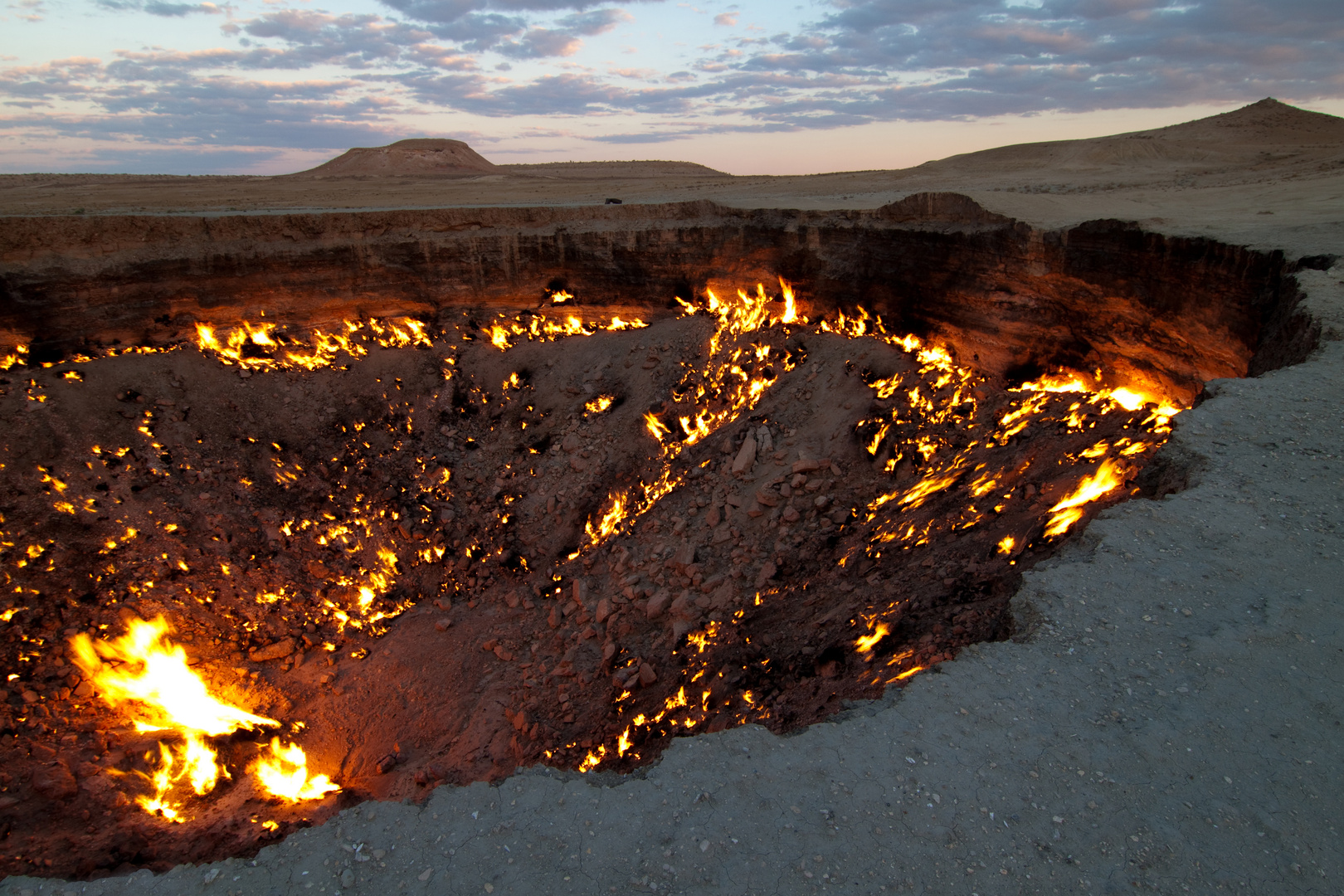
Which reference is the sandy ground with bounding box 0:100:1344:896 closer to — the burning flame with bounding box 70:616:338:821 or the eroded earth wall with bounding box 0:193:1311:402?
the eroded earth wall with bounding box 0:193:1311:402

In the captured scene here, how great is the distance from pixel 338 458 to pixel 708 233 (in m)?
7.50

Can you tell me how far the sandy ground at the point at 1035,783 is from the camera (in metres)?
2.94

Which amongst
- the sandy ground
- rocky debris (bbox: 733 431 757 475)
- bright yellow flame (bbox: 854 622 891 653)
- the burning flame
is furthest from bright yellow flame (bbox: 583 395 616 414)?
the sandy ground

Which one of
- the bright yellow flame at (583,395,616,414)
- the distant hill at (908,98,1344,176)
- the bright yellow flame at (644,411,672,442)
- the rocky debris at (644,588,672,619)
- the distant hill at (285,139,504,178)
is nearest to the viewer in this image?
the rocky debris at (644,588,672,619)

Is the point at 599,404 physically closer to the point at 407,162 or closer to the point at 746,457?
the point at 746,457

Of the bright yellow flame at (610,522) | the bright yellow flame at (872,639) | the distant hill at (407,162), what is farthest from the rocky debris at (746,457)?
the distant hill at (407,162)

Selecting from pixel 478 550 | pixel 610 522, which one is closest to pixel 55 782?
pixel 478 550

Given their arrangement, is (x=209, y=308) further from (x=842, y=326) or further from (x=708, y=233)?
(x=842, y=326)

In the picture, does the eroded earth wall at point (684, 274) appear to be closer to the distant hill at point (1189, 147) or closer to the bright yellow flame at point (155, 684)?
the bright yellow flame at point (155, 684)

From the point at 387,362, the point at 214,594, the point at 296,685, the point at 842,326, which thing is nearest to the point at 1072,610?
the point at 842,326

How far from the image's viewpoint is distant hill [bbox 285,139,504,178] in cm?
3512

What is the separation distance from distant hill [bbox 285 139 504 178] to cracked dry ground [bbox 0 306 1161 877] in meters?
26.6

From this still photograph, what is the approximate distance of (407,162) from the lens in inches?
1421

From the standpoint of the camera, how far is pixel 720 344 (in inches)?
476
